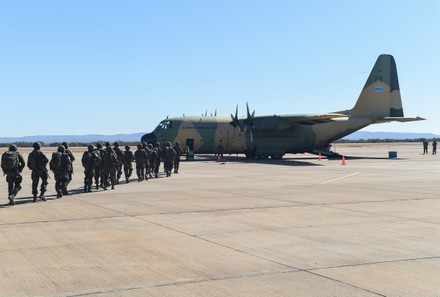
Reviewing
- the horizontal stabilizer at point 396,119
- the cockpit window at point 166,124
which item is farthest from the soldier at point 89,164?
the horizontal stabilizer at point 396,119

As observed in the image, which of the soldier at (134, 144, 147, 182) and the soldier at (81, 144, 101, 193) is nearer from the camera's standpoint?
the soldier at (81, 144, 101, 193)

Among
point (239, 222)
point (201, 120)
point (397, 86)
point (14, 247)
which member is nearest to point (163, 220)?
point (239, 222)

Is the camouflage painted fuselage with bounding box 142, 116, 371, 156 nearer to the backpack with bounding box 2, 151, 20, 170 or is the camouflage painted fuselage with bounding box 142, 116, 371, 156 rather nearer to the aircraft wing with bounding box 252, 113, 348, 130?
the aircraft wing with bounding box 252, 113, 348, 130

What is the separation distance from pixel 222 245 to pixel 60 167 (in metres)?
9.19

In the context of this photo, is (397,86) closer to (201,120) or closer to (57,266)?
(201,120)

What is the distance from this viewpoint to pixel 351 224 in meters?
11.4

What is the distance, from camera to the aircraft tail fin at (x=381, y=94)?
43.3 m

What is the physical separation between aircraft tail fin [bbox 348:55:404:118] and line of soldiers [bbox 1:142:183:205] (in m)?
21.9

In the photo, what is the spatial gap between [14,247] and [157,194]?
342 inches

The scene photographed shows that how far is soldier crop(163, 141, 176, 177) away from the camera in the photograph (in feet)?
83.2

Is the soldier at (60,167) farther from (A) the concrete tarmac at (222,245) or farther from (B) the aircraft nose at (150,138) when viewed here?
(B) the aircraft nose at (150,138)

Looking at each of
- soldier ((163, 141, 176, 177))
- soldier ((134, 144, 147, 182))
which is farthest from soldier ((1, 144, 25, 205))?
soldier ((163, 141, 176, 177))

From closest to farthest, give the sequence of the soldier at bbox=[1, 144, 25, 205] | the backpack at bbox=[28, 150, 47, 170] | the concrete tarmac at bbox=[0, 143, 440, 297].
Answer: the concrete tarmac at bbox=[0, 143, 440, 297]
the soldier at bbox=[1, 144, 25, 205]
the backpack at bbox=[28, 150, 47, 170]

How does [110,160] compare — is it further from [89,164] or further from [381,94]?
[381,94]
